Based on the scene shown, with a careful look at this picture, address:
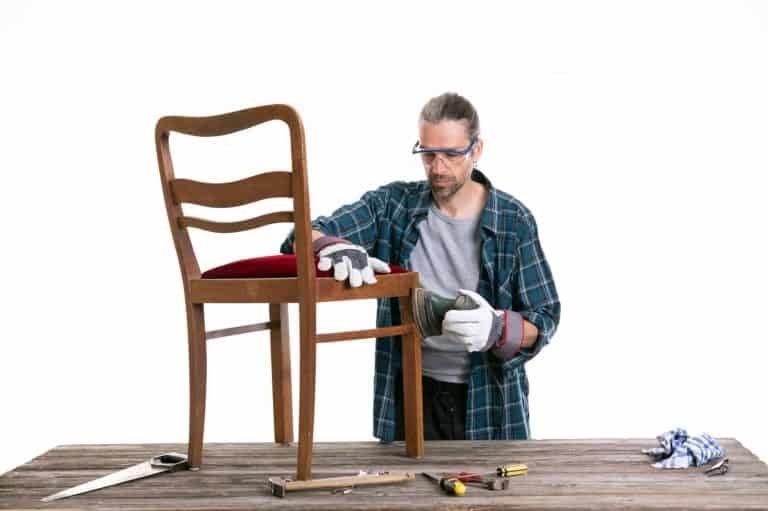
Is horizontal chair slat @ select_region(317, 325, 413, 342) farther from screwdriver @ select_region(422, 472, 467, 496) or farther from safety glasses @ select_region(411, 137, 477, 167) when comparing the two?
safety glasses @ select_region(411, 137, 477, 167)

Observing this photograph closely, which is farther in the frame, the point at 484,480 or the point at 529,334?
the point at 529,334

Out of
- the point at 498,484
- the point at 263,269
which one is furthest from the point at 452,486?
the point at 263,269

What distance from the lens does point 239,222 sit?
2.39 m

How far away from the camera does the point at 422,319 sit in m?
2.61

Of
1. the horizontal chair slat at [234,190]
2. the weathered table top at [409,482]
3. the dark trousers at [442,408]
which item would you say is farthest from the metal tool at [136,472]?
the dark trousers at [442,408]

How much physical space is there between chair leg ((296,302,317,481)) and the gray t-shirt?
2.82ft

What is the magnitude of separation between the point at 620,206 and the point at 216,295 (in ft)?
8.81

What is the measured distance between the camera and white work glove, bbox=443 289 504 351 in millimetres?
2625

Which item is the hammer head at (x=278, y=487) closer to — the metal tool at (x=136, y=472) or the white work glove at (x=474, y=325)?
the metal tool at (x=136, y=472)


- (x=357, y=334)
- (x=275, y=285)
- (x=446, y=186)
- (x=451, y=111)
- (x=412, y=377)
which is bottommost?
(x=412, y=377)

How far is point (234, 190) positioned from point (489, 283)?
1.00 m

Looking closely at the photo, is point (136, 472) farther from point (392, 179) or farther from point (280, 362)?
point (392, 179)

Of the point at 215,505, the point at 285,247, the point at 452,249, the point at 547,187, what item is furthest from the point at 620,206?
the point at 215,505

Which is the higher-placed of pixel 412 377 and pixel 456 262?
pixel 456 262
